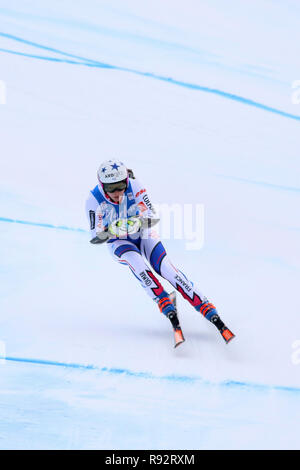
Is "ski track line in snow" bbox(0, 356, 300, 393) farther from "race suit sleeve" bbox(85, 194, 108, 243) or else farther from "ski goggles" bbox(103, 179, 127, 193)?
"ski goggles" bbox(103, 179, 127, 193)

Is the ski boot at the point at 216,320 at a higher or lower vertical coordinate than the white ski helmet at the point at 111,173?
lower

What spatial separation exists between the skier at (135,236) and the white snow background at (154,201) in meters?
0.29

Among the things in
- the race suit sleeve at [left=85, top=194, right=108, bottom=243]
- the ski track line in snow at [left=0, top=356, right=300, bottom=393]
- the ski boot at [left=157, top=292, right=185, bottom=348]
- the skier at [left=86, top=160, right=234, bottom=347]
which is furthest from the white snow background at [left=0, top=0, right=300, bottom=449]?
the race suit sleeve at [left=85, top=194, right=108, bottom=243]

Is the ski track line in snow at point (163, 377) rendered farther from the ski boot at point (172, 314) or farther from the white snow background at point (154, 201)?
the ski boot at point (172, 314)

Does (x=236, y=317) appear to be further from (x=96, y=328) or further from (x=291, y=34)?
(x=291, y=34)

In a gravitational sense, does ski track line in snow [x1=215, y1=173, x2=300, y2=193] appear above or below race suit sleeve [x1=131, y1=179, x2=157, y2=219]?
above

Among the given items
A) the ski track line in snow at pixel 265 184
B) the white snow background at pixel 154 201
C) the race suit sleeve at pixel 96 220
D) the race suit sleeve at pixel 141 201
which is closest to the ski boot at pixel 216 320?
the white snow background at pixel 154 201

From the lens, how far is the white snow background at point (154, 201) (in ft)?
12.2

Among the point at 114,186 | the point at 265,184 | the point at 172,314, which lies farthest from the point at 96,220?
the point at 265,184

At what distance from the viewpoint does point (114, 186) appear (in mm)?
4270

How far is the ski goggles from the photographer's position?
4262 mm

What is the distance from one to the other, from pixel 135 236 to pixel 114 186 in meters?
0.46

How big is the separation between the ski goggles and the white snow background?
1.08 meters

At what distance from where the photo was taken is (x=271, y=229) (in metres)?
5.90
